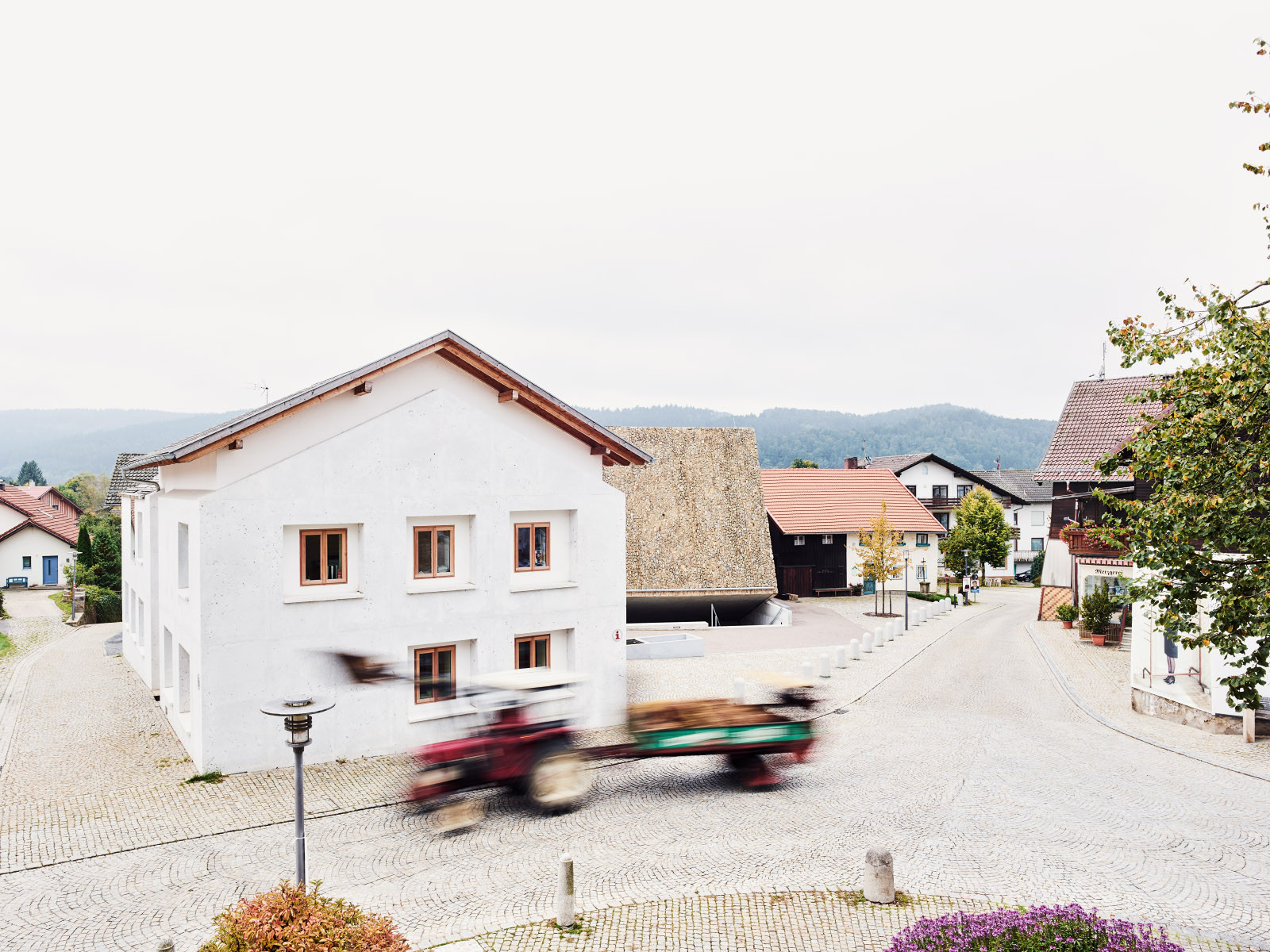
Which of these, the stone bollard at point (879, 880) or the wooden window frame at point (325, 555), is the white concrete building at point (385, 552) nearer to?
the wooden window frame at point (325, 555)

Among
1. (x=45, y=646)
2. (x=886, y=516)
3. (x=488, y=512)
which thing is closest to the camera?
(x=488, y=512)

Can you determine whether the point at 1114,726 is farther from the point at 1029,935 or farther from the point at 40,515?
the point at 40,515

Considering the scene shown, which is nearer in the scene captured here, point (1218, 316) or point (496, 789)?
point (1218, 316)

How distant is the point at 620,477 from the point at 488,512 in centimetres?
2137

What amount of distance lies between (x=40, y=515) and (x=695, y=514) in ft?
158

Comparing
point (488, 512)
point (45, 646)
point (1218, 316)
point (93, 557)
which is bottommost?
point (45, 646)

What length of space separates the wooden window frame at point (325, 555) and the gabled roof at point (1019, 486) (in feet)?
219

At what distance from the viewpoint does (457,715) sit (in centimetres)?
1584

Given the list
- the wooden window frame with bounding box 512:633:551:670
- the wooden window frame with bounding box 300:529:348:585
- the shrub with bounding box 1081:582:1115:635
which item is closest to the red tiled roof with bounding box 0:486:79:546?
the wooden window frame with bounding box 300:529:348:585

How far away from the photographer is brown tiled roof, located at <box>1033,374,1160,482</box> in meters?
29.3

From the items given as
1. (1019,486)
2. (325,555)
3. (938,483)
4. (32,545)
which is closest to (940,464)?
(938,483)

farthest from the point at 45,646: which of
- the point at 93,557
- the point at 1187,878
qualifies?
the point at 1187,878

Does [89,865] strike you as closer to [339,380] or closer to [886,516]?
[339,380]

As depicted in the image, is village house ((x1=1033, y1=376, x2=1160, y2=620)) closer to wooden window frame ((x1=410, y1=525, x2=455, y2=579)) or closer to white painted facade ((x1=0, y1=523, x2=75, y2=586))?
wooden window frame ((x1=410, y1=525, x2=455, y2=579))
